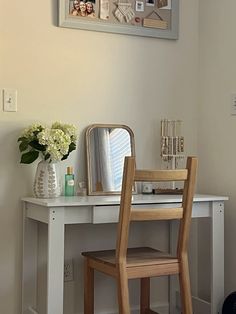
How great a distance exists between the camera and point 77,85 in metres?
2.82

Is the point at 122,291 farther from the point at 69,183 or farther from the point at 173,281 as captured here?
the point at 173,281

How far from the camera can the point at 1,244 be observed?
2.62 meters

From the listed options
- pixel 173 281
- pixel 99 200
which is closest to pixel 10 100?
pixel 99 200

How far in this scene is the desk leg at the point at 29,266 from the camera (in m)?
2.65

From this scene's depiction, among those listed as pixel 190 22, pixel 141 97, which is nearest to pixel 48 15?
pixel 141 97

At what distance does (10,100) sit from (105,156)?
2.03ft

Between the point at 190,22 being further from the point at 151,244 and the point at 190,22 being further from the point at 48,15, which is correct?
the point at 151,244

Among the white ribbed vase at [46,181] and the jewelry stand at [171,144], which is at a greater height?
the jewelry stand at [171,144]

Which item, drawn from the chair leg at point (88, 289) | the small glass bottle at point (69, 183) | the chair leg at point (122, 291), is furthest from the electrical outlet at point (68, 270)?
the chair leg at point (122, 291)

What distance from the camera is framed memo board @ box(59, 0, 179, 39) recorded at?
278 centimetres

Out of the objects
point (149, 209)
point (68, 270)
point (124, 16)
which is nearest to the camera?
point (149, 209)

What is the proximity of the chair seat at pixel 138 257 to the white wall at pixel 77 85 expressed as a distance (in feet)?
0.99

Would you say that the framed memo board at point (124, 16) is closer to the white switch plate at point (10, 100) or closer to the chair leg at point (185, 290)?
the white switch plate at point (10, 100)

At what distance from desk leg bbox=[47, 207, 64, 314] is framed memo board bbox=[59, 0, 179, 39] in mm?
1131
